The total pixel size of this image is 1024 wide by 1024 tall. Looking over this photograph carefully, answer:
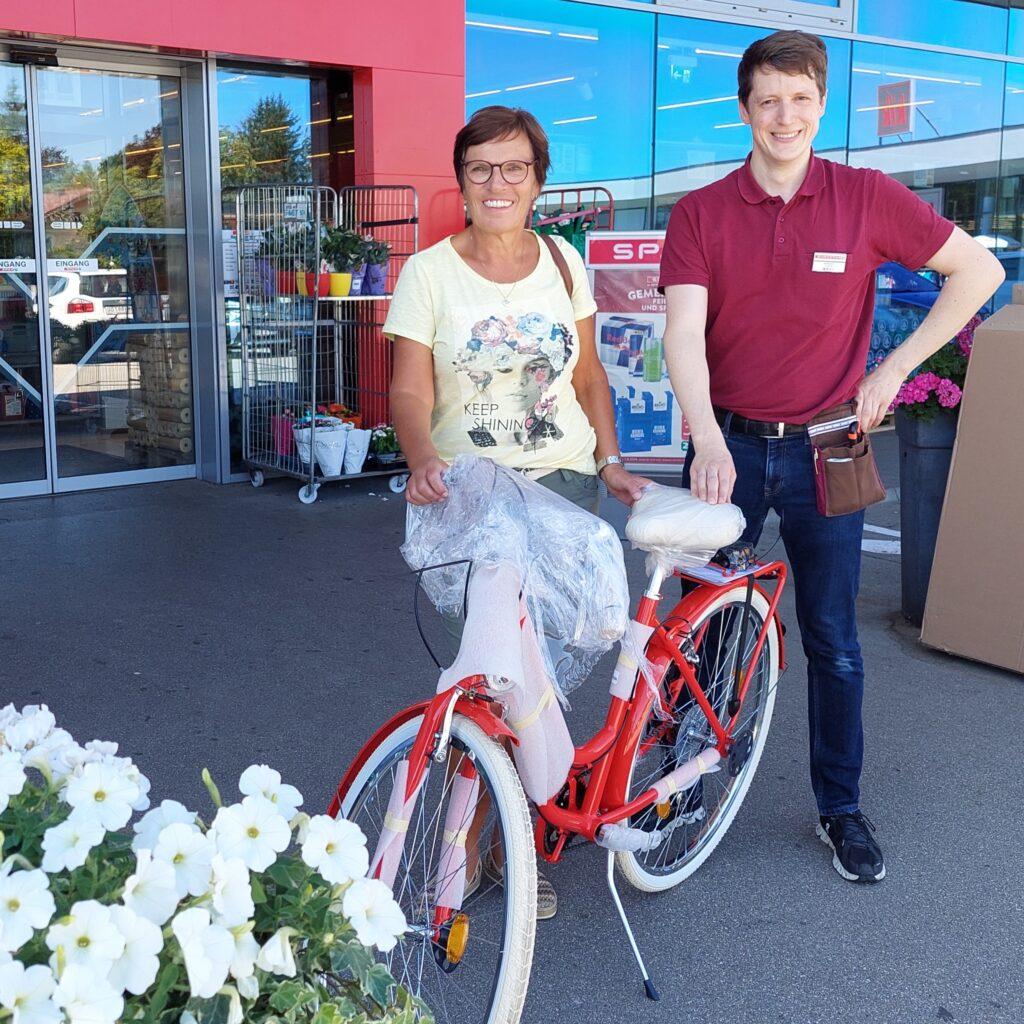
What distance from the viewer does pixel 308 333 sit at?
7.33 metres

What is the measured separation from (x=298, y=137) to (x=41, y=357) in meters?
2.09

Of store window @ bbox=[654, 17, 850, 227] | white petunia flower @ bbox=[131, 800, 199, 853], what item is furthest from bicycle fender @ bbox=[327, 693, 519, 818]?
store window @ bbox=[654, 17, 850, 227]

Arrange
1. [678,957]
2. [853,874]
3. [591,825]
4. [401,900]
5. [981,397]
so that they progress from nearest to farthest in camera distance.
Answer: [401,900] → [591,825] → [678,957] → [853,874] → [981,397]

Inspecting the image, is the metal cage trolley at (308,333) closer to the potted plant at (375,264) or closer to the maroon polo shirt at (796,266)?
the potted plant at (375,264)

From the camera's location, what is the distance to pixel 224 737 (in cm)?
383

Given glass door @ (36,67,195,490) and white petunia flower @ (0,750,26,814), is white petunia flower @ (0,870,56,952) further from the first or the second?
glass door @ (36,67,195,490)

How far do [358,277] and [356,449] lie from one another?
3.28 ft

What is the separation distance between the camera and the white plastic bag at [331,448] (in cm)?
699

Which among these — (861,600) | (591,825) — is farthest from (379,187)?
(591,825)

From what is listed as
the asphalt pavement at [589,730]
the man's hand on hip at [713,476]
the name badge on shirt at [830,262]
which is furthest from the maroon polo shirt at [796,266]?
the asphalt pavement at [589,730]

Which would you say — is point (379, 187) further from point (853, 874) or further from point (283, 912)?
point (283, 912)

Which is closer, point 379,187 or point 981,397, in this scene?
point 981,397

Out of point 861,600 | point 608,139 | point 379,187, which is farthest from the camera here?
point 608,139

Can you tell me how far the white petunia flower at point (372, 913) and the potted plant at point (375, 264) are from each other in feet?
19.3
